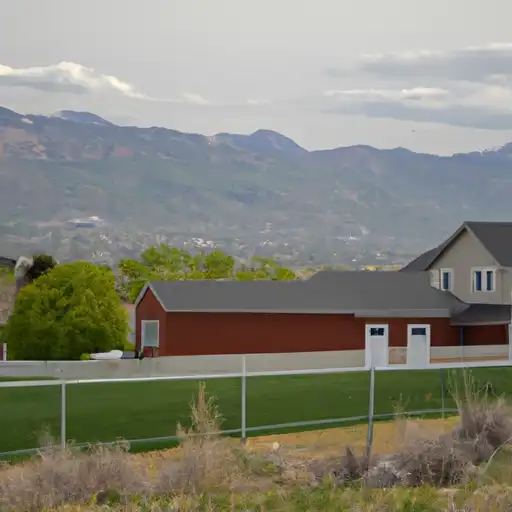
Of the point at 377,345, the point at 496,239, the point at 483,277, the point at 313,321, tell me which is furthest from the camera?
the point at 496,239

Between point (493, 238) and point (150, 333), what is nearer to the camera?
point (150, 333)

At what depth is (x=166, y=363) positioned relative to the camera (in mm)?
38375

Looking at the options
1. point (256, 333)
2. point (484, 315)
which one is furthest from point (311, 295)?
point (484, 315)

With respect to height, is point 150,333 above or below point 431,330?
below

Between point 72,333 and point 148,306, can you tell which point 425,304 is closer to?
point 148,306

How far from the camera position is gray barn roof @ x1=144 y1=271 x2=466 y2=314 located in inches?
1769

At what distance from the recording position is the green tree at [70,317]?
162 feet

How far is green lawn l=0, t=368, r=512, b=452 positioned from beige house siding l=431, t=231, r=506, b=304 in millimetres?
11318

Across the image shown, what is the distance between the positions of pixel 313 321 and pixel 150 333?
6.64 metres

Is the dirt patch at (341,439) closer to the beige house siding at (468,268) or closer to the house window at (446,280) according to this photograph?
the beige house siding at (468,268)

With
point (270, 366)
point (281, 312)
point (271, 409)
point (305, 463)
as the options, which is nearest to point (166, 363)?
point (270, 366)

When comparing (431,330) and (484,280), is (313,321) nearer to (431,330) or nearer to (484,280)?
(431,330)

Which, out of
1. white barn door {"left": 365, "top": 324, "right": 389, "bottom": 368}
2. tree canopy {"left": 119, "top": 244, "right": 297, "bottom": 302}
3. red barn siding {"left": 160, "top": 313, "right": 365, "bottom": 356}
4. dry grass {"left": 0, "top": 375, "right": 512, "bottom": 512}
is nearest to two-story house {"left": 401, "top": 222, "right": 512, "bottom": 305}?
white barn door {"left": 365, "top": 324, "right": 389, "bottom": 368}

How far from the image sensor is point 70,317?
49.4 metres
